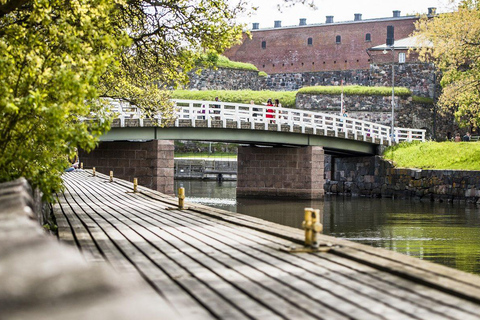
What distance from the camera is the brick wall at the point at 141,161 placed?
109ft

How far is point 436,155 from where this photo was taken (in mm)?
39875

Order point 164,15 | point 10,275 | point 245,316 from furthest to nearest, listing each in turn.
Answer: point 164,15 < point 245,316 < point 10,275

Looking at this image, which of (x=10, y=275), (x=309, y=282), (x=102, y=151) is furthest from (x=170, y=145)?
(x=10, y=275)

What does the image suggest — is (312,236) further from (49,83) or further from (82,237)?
(49,83)

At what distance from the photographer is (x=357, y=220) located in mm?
24891

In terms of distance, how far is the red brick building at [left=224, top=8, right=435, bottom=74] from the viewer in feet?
253

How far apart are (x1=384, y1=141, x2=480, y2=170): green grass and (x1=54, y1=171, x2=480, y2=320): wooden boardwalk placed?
1156 inches

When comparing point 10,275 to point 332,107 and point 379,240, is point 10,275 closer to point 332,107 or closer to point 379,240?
point 379,240

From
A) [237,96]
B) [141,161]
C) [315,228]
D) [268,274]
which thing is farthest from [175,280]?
[237,96]

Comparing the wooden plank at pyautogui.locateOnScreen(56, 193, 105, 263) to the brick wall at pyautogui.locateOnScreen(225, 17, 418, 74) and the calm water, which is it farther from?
the brick wall at pyautogui.locateOnScreen(225, 17, 418, 74)

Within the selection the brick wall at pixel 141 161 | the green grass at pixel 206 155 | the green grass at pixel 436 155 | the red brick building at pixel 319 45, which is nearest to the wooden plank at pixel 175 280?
the brick wall at pixel 141 161

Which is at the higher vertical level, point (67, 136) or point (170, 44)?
point (170, 44)

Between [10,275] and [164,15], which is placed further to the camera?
[164,15]

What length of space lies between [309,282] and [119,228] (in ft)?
16.7
